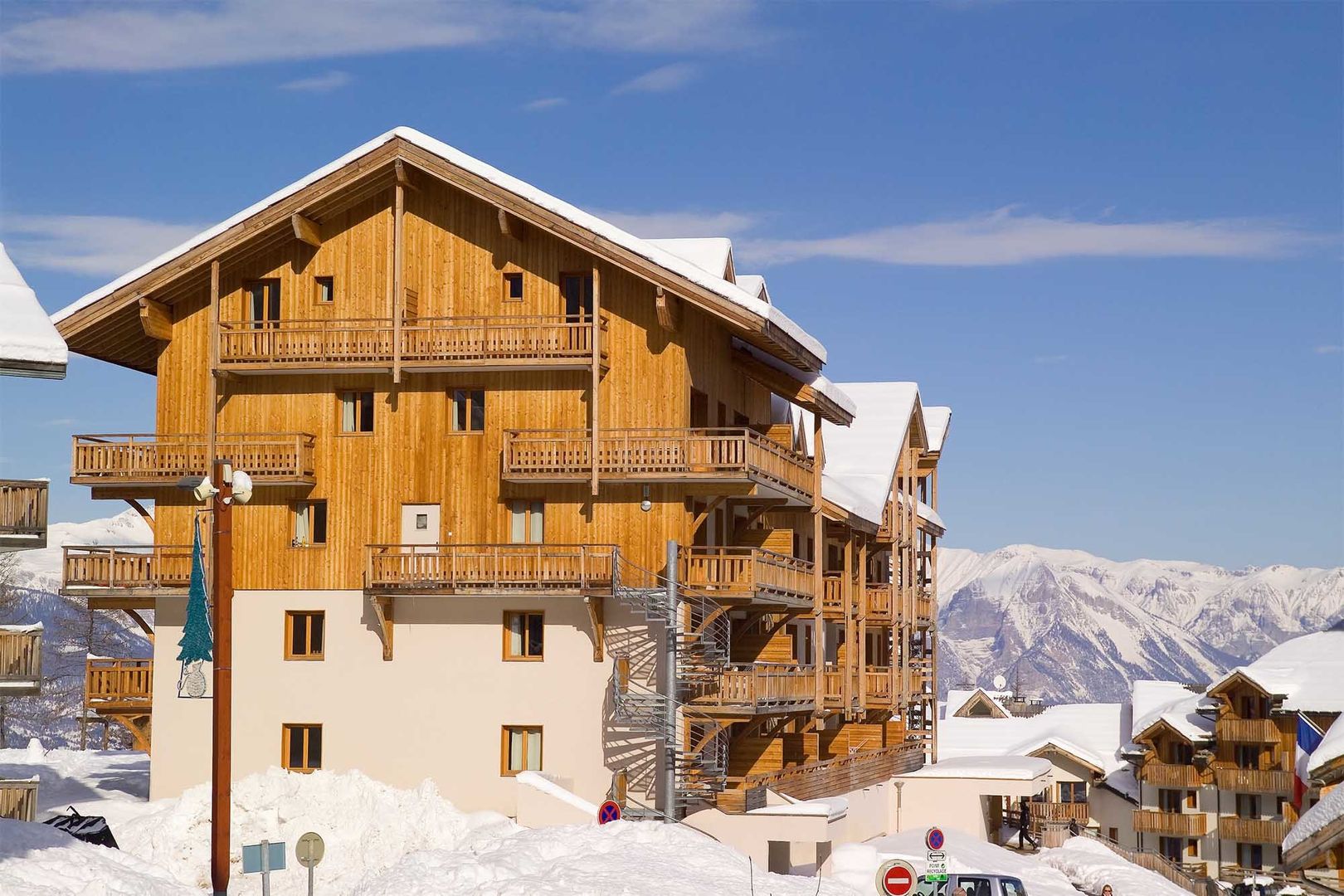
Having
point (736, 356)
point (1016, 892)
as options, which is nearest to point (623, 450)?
point (736, 356)

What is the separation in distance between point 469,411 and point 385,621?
5.79 meters

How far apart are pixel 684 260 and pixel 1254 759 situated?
54.6 m

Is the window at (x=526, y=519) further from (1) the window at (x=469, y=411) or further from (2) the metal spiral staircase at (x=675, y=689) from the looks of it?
(2) the metal spiral staircase at (x=675, y=689)

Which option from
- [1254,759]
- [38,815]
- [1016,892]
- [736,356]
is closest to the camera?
[1016,892]

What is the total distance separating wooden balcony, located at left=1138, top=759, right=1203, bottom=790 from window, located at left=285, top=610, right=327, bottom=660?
56.2 m

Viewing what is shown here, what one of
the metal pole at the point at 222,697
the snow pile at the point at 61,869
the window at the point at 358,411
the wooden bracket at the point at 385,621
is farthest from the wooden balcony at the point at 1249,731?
the metal pole at the point at 222,697

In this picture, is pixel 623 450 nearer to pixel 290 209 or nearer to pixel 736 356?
pixel 736 356

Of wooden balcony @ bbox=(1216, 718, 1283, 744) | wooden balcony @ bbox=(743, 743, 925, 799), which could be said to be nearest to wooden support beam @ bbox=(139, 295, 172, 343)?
wooden balcony @ bbox=(743, 743, 925, 799)

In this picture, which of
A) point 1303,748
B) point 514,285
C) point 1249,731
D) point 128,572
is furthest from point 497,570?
point 1249,731

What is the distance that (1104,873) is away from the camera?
60.2m

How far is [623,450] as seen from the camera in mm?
45719

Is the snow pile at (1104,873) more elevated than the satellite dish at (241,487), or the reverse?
the satellite dish at (241,487)

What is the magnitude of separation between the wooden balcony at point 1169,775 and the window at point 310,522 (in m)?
56.3

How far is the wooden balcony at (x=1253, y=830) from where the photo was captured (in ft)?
283
